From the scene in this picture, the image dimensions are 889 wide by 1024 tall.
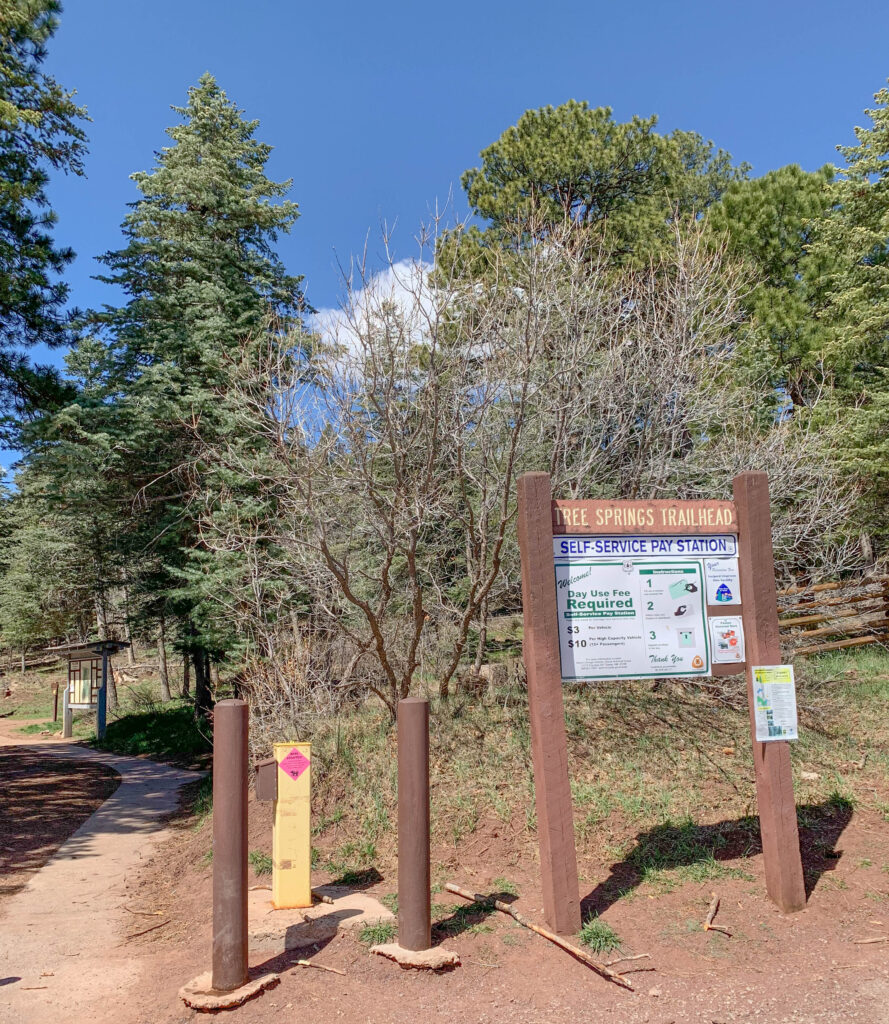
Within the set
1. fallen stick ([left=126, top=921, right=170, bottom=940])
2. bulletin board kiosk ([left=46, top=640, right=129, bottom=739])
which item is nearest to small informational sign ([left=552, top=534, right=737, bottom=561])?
fallen stick ([left=126, top=921, right=170, bottom=940])

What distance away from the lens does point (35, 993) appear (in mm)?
4289

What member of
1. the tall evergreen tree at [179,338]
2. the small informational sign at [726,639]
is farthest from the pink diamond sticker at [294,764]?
the tall evergreen tree at [179,338]

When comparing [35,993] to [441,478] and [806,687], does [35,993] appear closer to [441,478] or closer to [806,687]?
[441,478]

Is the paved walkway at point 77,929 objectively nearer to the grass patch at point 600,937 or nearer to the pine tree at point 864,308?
the grass patch at point 600,937

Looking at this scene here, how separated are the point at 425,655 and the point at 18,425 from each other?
6852 millimetres

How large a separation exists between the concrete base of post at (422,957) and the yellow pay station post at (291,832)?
1.06 metres

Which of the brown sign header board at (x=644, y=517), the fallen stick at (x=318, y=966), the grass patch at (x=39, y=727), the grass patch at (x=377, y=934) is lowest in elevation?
the grass patch at (x=39, y=727)

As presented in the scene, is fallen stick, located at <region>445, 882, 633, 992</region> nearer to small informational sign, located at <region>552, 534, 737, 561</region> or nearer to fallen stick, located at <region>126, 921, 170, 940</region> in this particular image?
fallen stick, located at <region>126, 921, 170, 940</region>

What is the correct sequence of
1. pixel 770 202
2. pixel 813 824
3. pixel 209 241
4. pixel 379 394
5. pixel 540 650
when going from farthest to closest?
pixel 770 202 → pixel 209 241 → pixel 379 394 → pixel 813 824 → pixel 540 650

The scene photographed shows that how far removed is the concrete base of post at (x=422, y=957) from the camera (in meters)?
4.18

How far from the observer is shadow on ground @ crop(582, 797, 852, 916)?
210 inches

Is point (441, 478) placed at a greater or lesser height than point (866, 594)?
greater

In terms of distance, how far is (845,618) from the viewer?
45.7ft

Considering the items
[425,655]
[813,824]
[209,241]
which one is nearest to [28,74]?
[209,241]
